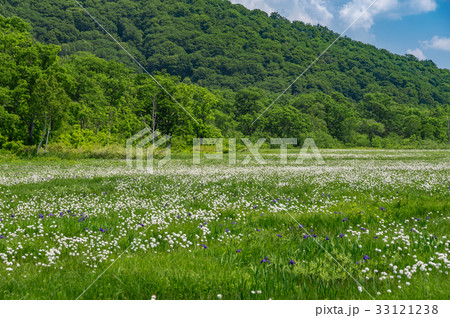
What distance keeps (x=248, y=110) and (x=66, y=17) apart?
96.7 m

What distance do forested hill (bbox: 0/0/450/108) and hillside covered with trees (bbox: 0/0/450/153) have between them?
0.58 m

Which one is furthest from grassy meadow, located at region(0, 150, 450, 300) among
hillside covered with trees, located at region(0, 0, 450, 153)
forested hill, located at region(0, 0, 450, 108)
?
forested hill, located at region(0, 0, 450, 108)

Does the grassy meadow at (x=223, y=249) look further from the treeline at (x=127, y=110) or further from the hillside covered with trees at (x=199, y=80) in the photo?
the hillside covered with trees at (x=199, y=80)

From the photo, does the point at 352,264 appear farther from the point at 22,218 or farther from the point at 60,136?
the point at 60,136

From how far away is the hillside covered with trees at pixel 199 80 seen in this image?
38.6m

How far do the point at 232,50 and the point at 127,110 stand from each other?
371 feet

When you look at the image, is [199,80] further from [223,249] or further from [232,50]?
[223,249]

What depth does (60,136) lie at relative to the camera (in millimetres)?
41281

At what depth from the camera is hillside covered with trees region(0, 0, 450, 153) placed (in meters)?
38.6

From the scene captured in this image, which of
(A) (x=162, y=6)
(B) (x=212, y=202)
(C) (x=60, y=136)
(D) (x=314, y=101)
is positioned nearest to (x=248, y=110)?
(D) (x=314, y=101)

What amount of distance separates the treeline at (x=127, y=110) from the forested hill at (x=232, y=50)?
25.6 metres

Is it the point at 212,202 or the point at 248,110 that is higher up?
the point at 248,110

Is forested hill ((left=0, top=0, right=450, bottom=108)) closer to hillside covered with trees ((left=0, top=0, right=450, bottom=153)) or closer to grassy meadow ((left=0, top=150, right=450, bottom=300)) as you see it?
hillside covered with trees ((left=0, top=0, right=450, bottom=153))

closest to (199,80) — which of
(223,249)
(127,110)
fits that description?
(127,110)
